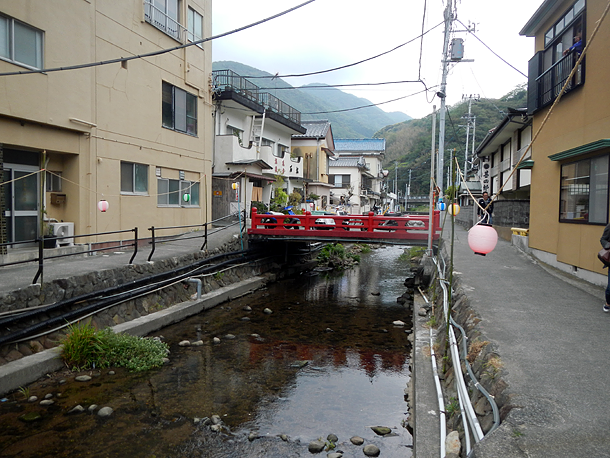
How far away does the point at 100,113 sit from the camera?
13.7m

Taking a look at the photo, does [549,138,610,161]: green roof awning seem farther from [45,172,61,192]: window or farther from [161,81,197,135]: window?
[45,172,61,192]: window

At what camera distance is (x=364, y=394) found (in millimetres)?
7676

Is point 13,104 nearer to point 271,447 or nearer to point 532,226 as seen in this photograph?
point 271,447

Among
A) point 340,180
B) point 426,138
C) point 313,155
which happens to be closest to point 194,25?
point 313,155

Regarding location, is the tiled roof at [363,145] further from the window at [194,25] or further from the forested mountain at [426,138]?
the window at [194,25]

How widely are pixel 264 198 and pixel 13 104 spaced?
1797cm

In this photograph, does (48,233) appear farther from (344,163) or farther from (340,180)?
(344,163)

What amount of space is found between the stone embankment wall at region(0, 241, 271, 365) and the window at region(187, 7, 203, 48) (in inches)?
374

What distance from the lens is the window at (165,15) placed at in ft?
52.4

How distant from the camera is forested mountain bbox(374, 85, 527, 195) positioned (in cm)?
6053

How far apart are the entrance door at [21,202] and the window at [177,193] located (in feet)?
14.9

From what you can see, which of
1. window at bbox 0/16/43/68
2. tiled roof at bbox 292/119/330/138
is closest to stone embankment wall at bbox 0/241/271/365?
window at bbox 0/16/43/68

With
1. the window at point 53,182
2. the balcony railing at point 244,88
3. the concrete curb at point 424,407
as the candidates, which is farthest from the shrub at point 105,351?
the balcony railing at point 244,88

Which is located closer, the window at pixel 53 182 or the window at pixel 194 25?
the window at pixel 53 182
